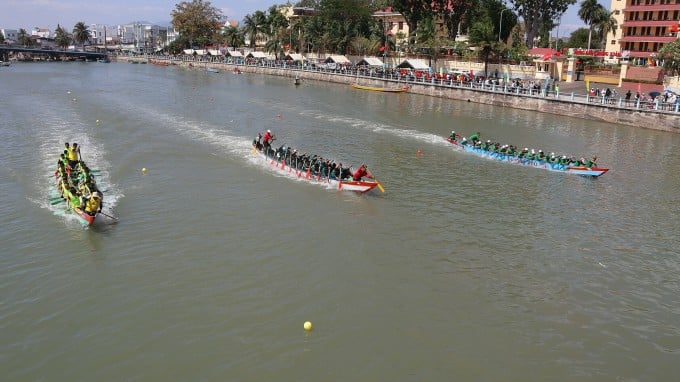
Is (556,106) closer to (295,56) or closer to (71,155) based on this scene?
(71,155)

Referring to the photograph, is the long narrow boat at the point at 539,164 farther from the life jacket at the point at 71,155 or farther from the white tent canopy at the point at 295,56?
the white tent canopy at the point at 295,56

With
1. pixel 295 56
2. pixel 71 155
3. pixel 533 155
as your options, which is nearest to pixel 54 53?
pixel 295 56

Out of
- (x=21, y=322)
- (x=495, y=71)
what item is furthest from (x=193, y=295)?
(x=495, y=71)

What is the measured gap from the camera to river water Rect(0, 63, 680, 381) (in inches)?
537

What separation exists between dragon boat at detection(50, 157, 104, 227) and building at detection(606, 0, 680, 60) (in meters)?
71.0

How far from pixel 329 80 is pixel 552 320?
245ft

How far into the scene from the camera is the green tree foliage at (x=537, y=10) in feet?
281

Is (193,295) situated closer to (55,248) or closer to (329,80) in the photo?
(55,248)

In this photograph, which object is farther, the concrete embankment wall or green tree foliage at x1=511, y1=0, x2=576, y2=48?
green tree foliage at x1=511, y1=0, x2=576, y2=48

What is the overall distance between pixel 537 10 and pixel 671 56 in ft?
121

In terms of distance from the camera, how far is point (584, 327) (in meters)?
15.2

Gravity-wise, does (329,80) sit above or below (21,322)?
above

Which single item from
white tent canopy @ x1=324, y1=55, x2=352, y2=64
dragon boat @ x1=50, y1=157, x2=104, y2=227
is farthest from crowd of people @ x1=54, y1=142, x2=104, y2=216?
white tent canopy @ x1=324, y1=55, x2=352, y2=64

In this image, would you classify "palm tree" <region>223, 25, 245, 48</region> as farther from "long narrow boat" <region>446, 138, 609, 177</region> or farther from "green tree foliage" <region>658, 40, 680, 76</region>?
"long narrow boat" <region>446, 138, 609, 177</region>
